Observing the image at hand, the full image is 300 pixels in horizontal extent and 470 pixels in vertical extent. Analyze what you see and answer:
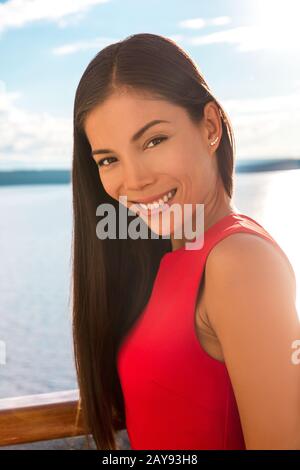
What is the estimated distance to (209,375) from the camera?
1052 mm

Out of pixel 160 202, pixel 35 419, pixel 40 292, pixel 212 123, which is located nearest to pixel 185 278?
pixel 160 202

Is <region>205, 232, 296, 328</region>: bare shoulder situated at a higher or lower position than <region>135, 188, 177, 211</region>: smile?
lower

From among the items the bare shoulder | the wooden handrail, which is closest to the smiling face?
the bare shoulder

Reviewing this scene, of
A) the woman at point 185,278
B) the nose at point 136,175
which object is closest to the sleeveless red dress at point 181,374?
the woman at point 185,278

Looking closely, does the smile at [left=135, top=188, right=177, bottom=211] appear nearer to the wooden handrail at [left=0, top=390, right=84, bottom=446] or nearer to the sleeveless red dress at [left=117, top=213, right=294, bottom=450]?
the sleeveless red dress at [left=117, top=213, right=294, bottom=450]

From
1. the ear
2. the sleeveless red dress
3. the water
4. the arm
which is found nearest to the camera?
the arm

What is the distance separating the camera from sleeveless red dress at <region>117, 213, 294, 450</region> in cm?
105

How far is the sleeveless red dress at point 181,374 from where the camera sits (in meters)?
1.05

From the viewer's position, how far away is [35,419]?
1.28 meters

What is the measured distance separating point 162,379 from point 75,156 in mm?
488
